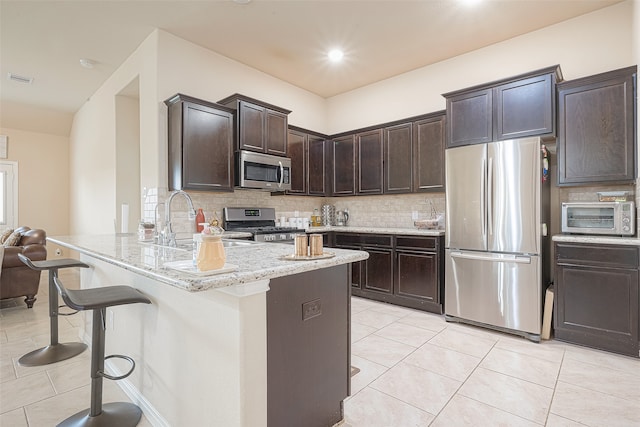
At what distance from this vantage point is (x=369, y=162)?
4.57m

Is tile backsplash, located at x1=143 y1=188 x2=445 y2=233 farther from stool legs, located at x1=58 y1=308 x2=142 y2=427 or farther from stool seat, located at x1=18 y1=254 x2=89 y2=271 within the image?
stool legs, located at x1=58 y1=308 x2=142 y2=427

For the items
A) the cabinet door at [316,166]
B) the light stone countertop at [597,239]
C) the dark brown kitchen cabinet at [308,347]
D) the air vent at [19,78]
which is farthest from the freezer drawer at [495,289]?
the air vent at [19,78]

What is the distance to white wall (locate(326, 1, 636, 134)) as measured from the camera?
308cm

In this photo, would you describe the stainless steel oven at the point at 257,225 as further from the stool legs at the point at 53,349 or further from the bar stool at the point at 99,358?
the bar stool at the point at 99,358

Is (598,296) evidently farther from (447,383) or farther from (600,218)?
(447,383)

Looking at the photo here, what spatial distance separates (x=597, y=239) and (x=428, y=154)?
187cm

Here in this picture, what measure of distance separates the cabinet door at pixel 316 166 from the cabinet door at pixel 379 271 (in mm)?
1200

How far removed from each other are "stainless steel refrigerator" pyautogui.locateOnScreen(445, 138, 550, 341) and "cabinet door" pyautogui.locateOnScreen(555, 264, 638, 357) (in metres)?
0.19

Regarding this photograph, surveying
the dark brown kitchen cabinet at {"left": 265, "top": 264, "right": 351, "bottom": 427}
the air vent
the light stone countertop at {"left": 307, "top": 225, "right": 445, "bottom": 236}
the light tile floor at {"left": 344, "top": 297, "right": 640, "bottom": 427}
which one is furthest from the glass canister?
the air vent

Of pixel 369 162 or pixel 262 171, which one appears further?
pixel 369 162

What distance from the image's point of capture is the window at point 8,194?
19.6 feet

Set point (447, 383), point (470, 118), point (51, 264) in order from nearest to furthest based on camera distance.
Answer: point (447, 383) → point (51, 264) → point (470, 118)

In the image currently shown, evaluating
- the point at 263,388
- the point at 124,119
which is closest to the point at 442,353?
the point at 263,388

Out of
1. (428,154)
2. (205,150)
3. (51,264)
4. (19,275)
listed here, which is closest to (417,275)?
(428,154)
